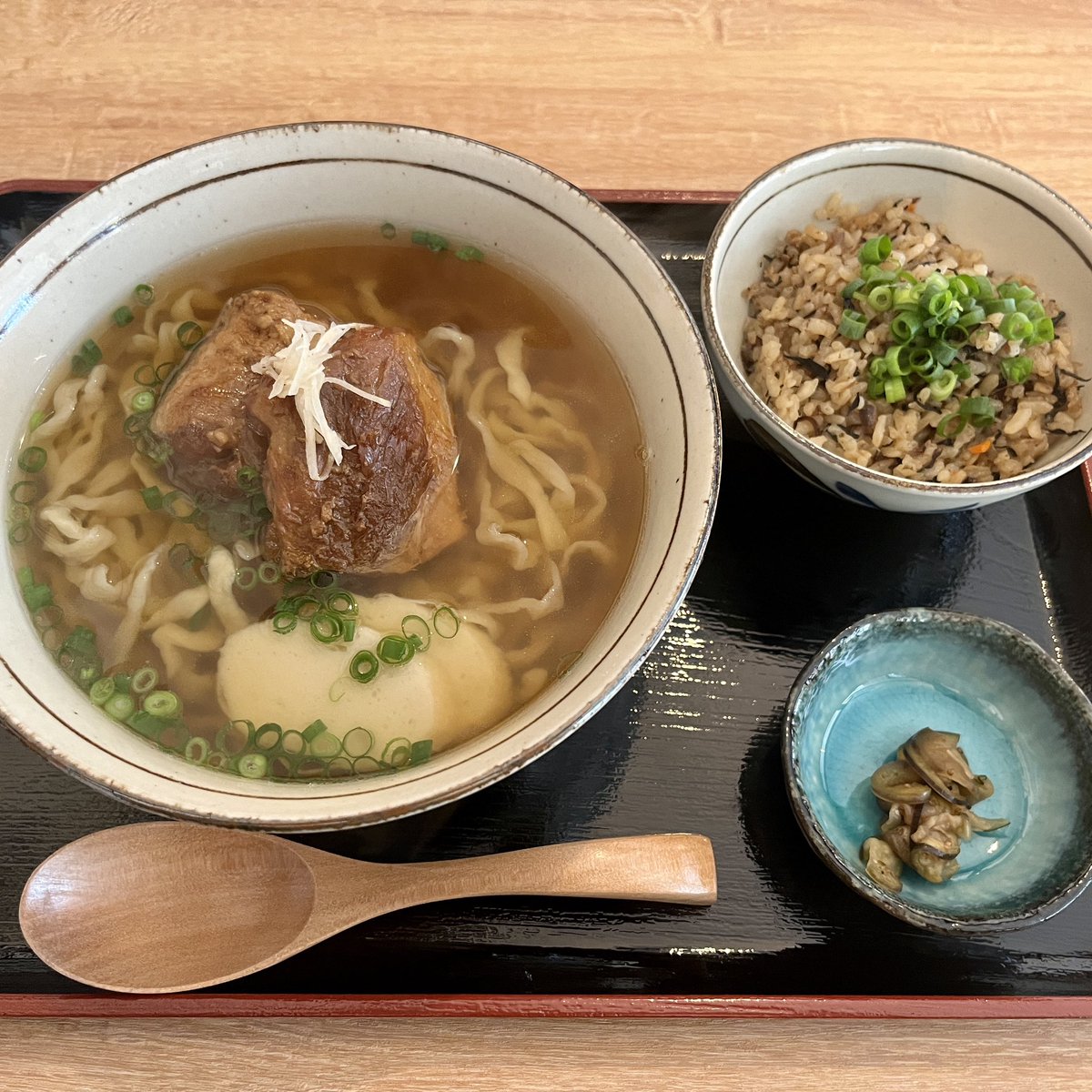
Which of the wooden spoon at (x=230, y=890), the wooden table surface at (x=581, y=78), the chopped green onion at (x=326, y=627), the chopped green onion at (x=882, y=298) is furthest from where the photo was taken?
the wooden table surface at (x=581, y=78)

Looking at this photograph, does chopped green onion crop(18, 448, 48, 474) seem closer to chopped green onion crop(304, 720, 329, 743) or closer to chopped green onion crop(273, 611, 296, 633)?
chopped green onion crop(273, 611, 296, 633)

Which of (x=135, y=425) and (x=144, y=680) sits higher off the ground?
(x=135, y=425)

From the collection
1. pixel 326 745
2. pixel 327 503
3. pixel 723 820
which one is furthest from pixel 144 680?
pixel 723 820

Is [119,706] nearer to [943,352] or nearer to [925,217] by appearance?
[943,352]

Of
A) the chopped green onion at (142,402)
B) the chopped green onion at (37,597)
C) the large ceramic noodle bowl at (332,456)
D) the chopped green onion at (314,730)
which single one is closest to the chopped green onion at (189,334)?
the large ceramic noodle bowl at (332,456)

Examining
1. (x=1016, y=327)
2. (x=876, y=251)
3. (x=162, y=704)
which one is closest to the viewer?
(x=162, y=704)

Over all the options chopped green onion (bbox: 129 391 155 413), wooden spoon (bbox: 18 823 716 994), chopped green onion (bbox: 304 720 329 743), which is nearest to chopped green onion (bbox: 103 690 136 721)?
wooden spoon (bbox: 18 823 716 994)

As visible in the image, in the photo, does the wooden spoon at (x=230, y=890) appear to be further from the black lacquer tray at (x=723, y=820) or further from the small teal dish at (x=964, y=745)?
the small teal dish at (x=964, y=745)

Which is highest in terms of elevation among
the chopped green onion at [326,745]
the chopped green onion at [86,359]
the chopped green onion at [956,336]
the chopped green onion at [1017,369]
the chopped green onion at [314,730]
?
the chopped green onion at [956,336]
